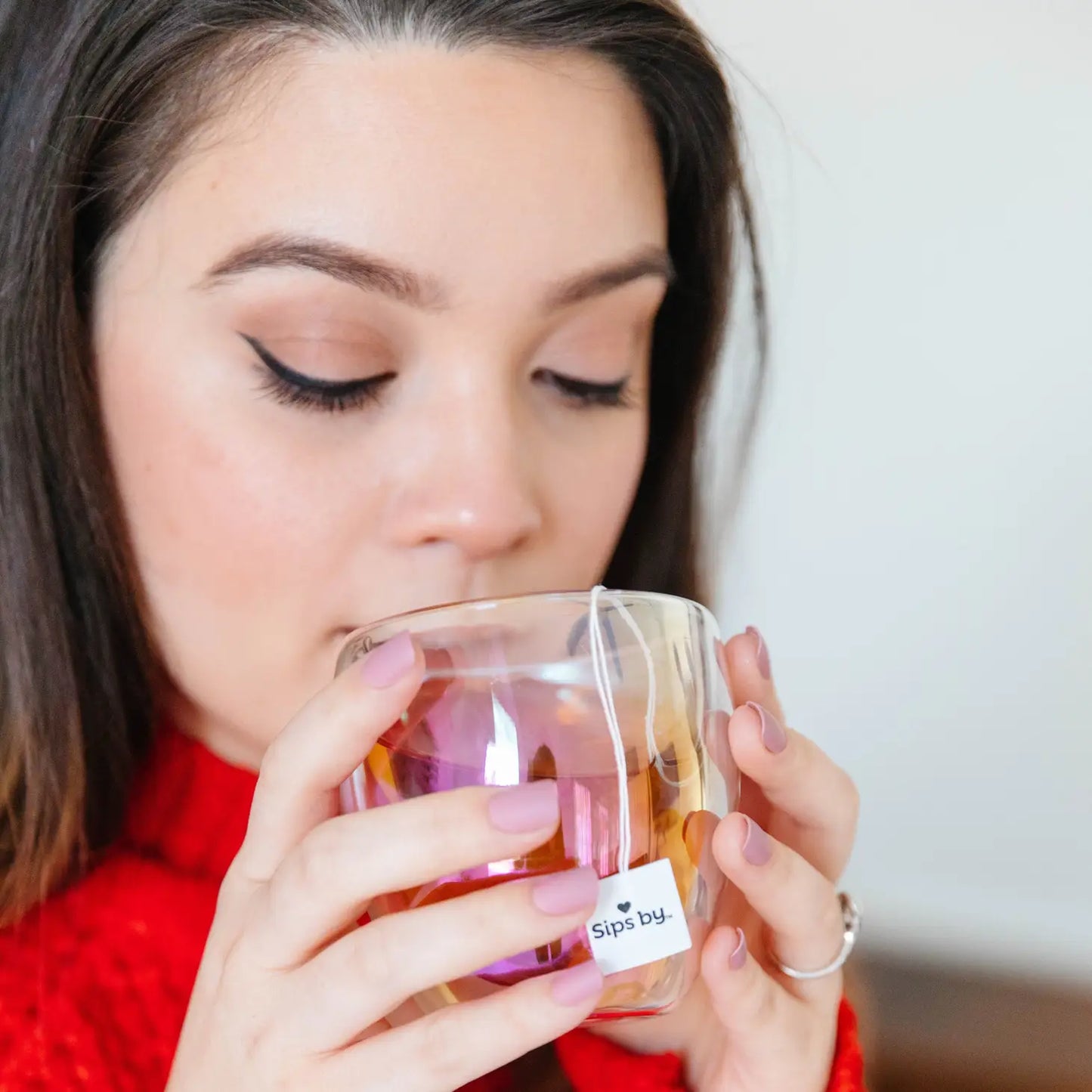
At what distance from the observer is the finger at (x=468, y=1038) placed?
47 centimetres

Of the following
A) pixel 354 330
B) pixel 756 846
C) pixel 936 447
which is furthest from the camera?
pixel 936 447

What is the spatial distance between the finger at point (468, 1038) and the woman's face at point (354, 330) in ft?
0.89

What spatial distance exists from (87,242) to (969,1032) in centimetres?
124

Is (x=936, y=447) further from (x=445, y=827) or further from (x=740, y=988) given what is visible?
(x=445, y=827)

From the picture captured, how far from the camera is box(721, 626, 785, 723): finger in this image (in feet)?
2.05

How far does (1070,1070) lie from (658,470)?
0.83 m

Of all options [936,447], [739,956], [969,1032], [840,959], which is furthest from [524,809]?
[969,1032]

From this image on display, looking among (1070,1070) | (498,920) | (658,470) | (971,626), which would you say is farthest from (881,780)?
(498,920)

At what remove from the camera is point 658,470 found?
1.07 meters

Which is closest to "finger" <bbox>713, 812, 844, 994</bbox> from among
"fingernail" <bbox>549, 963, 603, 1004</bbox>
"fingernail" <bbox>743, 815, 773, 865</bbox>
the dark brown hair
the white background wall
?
"fingernail" <bbox>743, 815, 773, 865</bbox>

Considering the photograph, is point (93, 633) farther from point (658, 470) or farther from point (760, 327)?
point (760, 327)

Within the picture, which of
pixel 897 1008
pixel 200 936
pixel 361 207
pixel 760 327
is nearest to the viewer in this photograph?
pixel 361 207

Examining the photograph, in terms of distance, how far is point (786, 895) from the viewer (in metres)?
0.60

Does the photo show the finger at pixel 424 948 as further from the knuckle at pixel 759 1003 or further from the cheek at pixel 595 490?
the cheek at pixel 595 490
